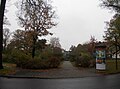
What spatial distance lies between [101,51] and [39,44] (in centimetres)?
1556

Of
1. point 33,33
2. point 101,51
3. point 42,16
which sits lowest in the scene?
point 101,51

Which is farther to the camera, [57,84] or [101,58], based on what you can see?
[101,58]

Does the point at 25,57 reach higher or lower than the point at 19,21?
lower

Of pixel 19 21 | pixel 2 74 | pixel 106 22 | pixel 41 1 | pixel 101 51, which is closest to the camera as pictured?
pixel 2 74

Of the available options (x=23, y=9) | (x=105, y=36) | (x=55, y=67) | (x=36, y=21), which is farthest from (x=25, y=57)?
(x=105, y=36)

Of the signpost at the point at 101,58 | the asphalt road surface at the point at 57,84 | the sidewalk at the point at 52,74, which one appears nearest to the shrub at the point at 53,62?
the sidewalk at the point at 52,74

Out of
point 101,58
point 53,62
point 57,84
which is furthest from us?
point 53,62

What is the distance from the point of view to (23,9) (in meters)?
26.8

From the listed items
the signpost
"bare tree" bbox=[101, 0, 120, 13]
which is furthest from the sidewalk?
"bare tree" bbox=[101, 0, 120, 13]

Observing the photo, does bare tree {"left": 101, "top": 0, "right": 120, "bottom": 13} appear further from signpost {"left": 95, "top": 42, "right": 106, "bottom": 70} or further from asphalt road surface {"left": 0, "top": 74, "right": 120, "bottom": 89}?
asphalt road surface {"left": 0, "top": 74, "right": 120, "bottom": 89}

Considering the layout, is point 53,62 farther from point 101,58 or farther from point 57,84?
point 57,84

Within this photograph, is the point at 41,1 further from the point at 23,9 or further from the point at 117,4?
the point at 117,4

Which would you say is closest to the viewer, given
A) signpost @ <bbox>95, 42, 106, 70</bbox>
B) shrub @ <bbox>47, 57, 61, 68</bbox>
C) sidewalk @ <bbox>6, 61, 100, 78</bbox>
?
sidewalk @ <bbox>6, 61, 100, 78</bbox>

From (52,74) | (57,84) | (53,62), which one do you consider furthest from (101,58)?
(57,84)
